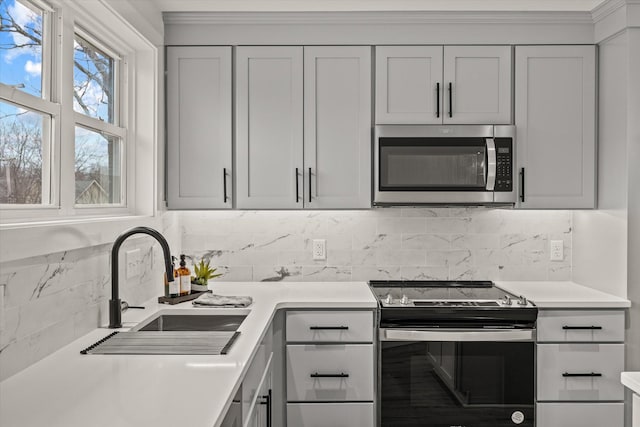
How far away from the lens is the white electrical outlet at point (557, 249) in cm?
326

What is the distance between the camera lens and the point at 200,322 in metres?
2.47

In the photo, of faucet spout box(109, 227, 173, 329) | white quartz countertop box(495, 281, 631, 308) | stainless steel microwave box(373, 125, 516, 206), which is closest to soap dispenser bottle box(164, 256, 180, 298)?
faucet spout box(109, 227, 173, 329)

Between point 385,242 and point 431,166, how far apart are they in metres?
0.61

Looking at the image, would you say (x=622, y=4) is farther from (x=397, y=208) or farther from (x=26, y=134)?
(x=26, y=134)

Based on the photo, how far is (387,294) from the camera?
2914 mm

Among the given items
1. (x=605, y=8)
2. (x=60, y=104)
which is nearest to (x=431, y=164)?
(x=605, y=8)

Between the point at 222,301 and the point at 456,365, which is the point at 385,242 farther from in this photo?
the point at 222,301

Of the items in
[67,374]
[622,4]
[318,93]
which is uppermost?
[622,4]

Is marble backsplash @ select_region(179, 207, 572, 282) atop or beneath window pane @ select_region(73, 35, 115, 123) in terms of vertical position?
beneath

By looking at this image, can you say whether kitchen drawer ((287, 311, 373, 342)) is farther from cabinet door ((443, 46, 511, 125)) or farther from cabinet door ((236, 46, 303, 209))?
cabinet door ((443, 46, 511, 125))

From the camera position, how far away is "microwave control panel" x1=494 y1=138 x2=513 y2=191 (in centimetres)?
289

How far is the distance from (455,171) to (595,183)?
2.55 ft

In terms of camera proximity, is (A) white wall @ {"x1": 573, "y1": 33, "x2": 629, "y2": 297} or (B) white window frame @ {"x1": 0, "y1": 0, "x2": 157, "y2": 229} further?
(A) white wall @ {"x1": 573, "y1": 33, "x2": 629, "y2": 297}

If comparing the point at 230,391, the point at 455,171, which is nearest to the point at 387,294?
the point at 455,171
